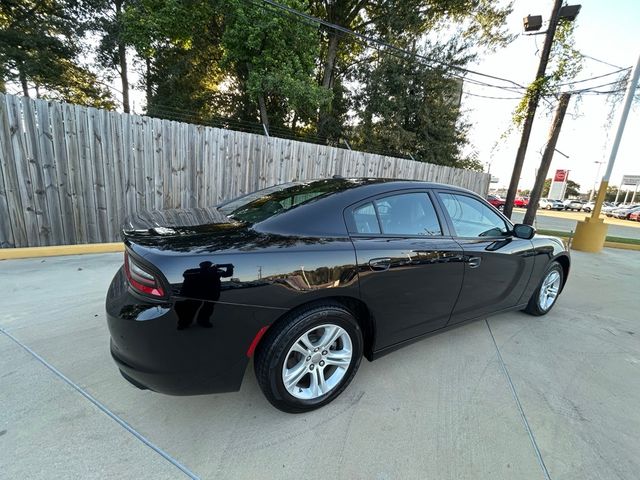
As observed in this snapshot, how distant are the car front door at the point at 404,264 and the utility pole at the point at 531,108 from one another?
30.4ft

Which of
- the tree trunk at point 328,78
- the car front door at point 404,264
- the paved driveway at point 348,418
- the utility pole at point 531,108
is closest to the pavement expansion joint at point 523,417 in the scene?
the paved driveway at point 348,418

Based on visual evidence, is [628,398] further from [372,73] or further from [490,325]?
[372,73]

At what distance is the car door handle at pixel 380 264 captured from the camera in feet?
6.84

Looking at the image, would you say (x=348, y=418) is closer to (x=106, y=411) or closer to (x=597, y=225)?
(x=106, y=411)

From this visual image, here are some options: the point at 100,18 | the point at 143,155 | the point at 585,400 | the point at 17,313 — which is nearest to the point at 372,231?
the point at 585,400

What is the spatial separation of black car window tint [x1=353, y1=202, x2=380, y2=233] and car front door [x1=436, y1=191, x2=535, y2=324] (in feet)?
2.52

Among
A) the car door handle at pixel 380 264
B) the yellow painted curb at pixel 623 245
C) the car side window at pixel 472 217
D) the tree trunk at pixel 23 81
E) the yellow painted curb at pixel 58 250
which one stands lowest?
the yellow painted curb at pixel 623 245

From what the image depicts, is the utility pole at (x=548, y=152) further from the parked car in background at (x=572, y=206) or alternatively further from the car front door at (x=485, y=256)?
the parked car in background at (x=572, y=206)

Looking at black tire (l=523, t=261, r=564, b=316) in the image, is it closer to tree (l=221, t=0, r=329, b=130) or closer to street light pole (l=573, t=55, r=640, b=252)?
street light pole (l=573, t=55, r=640, b=252)

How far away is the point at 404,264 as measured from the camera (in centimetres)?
223

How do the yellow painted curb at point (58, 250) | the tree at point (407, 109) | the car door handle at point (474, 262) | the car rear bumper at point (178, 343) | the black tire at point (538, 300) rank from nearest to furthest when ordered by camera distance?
1. the car rear bumper at point (178, 343)
2. the car door handle at point (474, 262)
3. the black tire at point (538, 300)
4. the yellow painted curb at point (58, 250)
5. the tree at point (407, 109)

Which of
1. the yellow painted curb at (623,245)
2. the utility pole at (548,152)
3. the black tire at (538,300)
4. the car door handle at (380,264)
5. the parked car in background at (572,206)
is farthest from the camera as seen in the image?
the parked car in background at (572,206)

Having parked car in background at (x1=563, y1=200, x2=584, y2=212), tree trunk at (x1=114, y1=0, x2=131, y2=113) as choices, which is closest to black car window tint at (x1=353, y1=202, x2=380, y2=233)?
tree trunk at (x1=114, y1=0, x2=131, y2=113)

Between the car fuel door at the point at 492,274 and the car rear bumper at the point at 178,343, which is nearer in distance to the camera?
the car rear bumper at the point at 178,343
